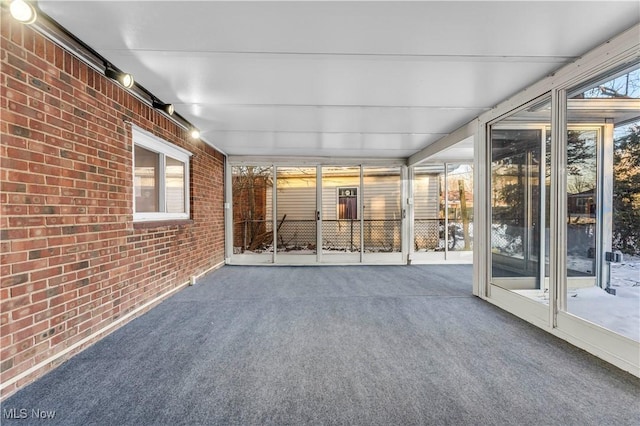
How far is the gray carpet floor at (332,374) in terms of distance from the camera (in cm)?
148

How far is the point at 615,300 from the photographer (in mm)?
2447

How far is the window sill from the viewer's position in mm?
2878

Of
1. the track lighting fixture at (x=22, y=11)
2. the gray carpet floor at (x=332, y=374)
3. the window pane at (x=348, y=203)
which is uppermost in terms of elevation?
the track lighting fixture at (x=22, y=11)

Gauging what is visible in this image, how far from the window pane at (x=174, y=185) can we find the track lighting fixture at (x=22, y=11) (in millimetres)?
2242

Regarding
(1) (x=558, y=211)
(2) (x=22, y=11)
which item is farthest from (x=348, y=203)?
(2) (x=22, y=11)

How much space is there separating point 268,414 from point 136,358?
1.26m

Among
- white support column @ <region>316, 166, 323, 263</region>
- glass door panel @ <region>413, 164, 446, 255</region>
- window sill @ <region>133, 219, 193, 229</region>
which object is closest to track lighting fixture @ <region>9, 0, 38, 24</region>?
window sill @ <region>133, 219, 193, 229</region>

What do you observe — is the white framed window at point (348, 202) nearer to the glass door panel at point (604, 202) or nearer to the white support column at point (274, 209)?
the white support column at point (274, 209)

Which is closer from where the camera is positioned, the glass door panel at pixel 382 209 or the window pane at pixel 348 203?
the glass door panel at pixel 382 209

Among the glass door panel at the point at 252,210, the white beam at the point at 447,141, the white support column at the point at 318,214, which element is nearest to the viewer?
the white beam at the point at 447,141

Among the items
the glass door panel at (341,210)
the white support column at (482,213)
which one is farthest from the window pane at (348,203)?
the white support column at (482,213)

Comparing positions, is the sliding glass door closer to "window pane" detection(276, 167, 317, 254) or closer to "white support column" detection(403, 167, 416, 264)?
"window pane" detection(276, 167, 317, 254)

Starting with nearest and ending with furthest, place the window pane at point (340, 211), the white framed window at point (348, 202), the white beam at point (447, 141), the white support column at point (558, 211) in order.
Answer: the white support column at point (558, 211)
the white beam at point (447, 141)
the window pane at point (340, 211)
the white framed window at point (348, 202)

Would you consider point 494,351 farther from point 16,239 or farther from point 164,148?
point 164,148
